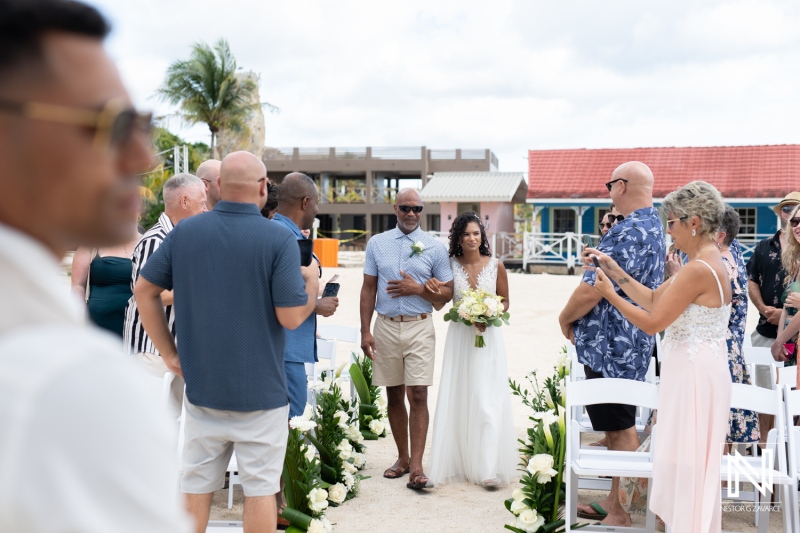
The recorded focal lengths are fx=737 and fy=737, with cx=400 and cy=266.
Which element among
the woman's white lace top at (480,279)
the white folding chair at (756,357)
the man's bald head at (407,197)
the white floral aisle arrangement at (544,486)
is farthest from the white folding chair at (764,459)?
the man's bald head at (407,197)

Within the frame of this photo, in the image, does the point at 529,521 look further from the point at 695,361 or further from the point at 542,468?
the point at 695,361

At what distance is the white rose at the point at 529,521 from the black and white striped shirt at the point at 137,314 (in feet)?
8.37

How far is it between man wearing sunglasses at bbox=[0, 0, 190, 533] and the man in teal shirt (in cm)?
409

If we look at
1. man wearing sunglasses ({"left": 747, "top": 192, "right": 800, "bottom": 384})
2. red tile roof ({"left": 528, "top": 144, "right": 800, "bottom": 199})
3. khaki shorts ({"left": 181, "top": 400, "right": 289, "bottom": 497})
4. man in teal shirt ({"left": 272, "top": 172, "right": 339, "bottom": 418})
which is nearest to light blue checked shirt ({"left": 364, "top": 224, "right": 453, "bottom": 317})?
man in teal shirt ({"left": 272, "top": 172, "right": 339, "bottom": 418})

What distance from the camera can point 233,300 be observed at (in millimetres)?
3432

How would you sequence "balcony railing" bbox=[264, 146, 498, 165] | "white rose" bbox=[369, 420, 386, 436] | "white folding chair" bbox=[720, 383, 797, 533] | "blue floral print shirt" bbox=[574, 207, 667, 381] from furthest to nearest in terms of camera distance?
"balcony railing" bbox=[264, 146, 498, 165]
"white rose" bbox=[369, 420, 386, 436]
"blue floral print shirt" bbox=[574, 207, 667, 381]
"white folding chair" bbox=[720, 383, 797, 533]

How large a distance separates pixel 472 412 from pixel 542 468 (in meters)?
1.42

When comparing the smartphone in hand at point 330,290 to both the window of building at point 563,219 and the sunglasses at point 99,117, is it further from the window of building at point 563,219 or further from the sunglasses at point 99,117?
the window of building at point 563,219

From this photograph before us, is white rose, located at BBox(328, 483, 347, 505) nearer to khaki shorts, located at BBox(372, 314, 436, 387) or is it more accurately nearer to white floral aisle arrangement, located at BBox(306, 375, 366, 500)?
white floral aisle arrangement, located at BBox(306, 375, 366, 500)

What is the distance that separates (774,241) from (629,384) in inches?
128

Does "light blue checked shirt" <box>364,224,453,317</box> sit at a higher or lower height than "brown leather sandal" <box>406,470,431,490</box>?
higher

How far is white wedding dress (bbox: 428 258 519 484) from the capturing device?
6.12m

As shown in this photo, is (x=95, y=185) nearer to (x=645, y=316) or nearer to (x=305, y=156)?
(x=645, y=316)

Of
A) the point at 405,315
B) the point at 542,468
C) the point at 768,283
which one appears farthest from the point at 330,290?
the point at 768,283
